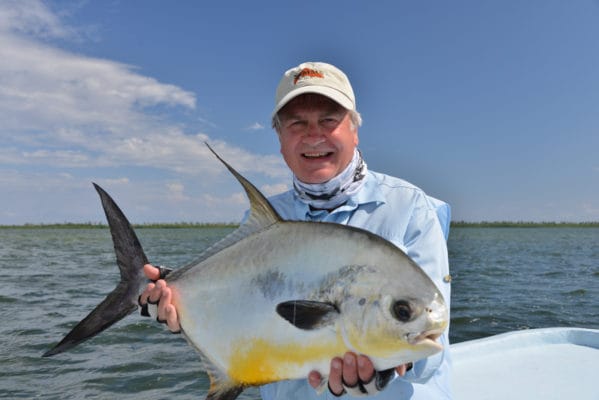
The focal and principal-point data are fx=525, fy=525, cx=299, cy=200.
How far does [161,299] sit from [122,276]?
0.29 meters

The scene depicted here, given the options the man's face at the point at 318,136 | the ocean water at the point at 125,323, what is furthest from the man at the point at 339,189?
the ocean water at the point at 125,323

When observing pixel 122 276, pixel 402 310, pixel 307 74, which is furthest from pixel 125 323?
pixel 402 310

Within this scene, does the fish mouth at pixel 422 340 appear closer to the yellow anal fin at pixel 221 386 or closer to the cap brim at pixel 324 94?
the yellow anal fin at pixel 221 386

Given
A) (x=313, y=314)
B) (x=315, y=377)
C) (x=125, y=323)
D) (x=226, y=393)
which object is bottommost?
(x=125, y=323)

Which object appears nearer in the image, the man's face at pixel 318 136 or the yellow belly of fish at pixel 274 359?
the yellow belly of fish at pixel 274 359

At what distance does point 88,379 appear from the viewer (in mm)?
8453

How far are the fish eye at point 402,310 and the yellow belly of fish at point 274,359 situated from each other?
239 mm

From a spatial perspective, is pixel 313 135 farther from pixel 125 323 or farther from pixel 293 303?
pixel 125 323

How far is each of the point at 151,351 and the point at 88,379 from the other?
1.63 meters

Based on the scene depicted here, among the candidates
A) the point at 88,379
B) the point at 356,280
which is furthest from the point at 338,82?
the point at 88,379

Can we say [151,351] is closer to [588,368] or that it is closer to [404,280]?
[588,368]

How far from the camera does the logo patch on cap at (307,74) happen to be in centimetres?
276

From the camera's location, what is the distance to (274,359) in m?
2.10

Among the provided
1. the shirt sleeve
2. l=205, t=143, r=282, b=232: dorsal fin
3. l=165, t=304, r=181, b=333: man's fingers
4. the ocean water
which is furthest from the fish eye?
the ocean water
